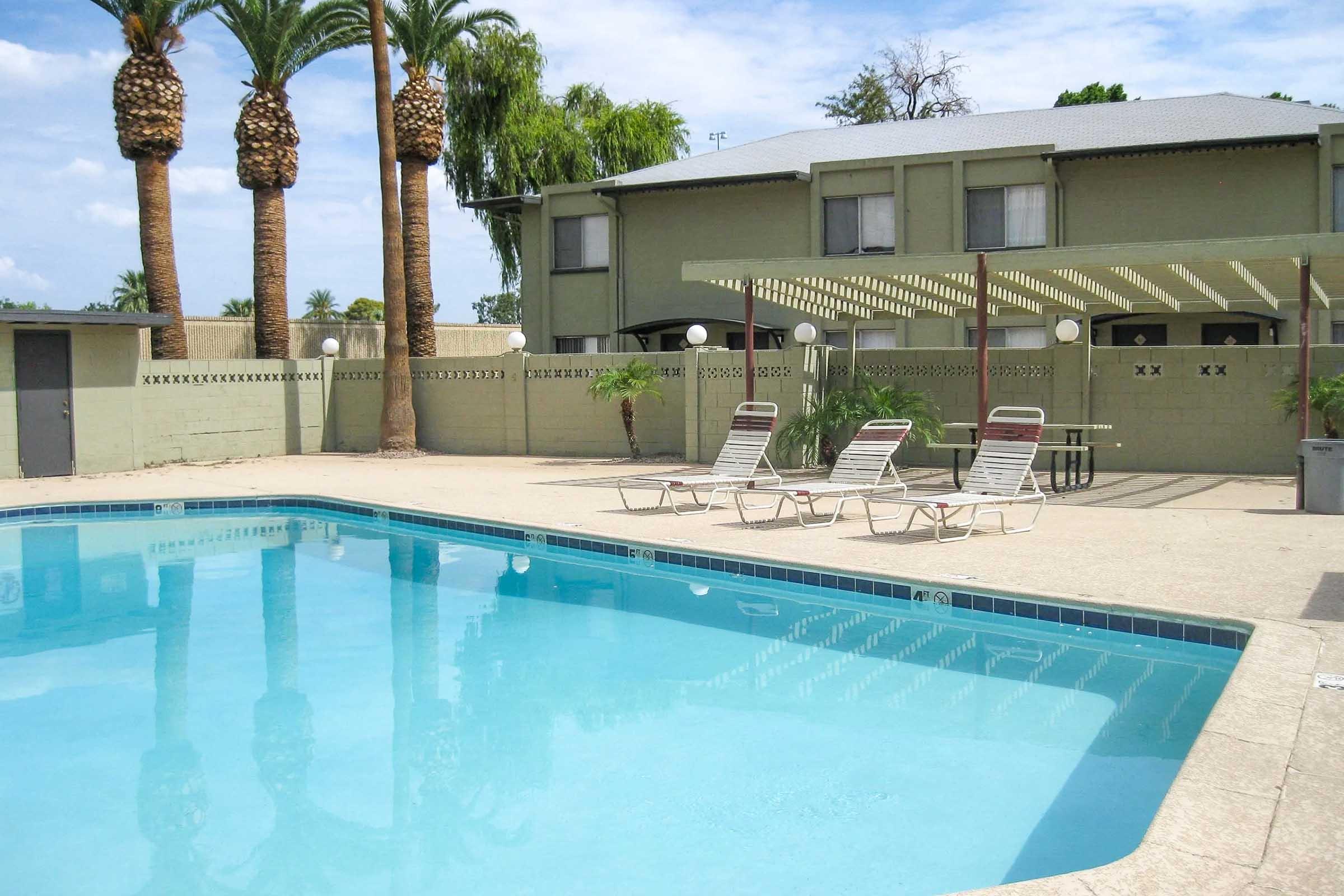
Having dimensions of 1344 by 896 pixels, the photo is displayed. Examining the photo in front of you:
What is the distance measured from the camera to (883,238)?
76.4 ft

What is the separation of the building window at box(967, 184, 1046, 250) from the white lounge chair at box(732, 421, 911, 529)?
1026 cm

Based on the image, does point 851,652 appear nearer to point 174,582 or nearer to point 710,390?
point 174,582

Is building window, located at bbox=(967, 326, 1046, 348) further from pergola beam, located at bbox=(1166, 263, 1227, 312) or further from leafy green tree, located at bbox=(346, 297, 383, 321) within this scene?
leafy green tree, located at bbox=(346, 297, 383, 321)

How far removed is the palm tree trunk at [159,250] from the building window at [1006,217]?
14.7 m

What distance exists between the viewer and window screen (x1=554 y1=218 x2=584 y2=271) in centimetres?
2647

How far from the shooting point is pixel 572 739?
20.9 ft

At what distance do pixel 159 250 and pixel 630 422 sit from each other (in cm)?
959

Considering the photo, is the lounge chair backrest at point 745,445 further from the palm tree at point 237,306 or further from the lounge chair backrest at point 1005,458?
the palm tree at point 237,306

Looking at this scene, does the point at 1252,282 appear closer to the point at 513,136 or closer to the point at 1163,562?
the point at 1163,562

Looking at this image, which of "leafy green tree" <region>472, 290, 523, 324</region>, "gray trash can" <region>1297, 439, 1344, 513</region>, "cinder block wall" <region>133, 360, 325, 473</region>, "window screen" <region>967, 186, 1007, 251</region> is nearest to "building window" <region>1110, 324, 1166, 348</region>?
"window screen" <region>967, 186, 1007, 251</region>

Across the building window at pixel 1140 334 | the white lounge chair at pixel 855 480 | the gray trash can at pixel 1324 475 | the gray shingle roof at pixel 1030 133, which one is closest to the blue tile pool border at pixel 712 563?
the white lounge chair at pixel 855 480

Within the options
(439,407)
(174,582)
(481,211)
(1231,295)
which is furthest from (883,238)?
(174,582)

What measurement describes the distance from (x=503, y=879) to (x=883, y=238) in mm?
20003

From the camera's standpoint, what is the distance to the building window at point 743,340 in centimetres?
2444
